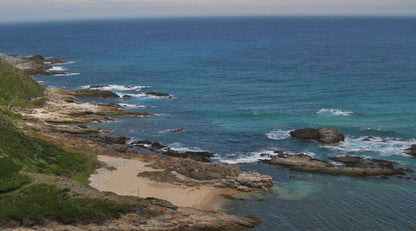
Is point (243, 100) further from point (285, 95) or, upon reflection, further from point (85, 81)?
point (85, 81)

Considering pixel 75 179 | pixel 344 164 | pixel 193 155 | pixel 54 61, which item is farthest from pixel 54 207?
pixel 54 61

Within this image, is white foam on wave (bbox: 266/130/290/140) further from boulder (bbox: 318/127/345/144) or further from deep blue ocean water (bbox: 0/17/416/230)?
boulder (bbox: 318/127/345/144)

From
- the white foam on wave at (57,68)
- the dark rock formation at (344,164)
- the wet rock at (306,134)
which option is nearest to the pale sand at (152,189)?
the dark rock formation at (344,164)

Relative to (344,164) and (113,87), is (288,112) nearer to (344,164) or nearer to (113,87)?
(344,164)

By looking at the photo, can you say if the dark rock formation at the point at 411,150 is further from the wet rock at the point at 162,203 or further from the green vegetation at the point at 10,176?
the green vegetation at the point at 10,176

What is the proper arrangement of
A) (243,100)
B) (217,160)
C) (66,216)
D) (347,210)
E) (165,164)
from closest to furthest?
(66,216) < (347,210) < (165,164) < (217,160) < (243,100)

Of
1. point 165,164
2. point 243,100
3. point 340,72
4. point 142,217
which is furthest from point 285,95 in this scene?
point 142,217

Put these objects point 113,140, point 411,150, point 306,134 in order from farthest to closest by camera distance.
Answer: point 306,134 < point 113,140 < point 411,150

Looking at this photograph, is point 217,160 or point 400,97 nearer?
point 217,160
